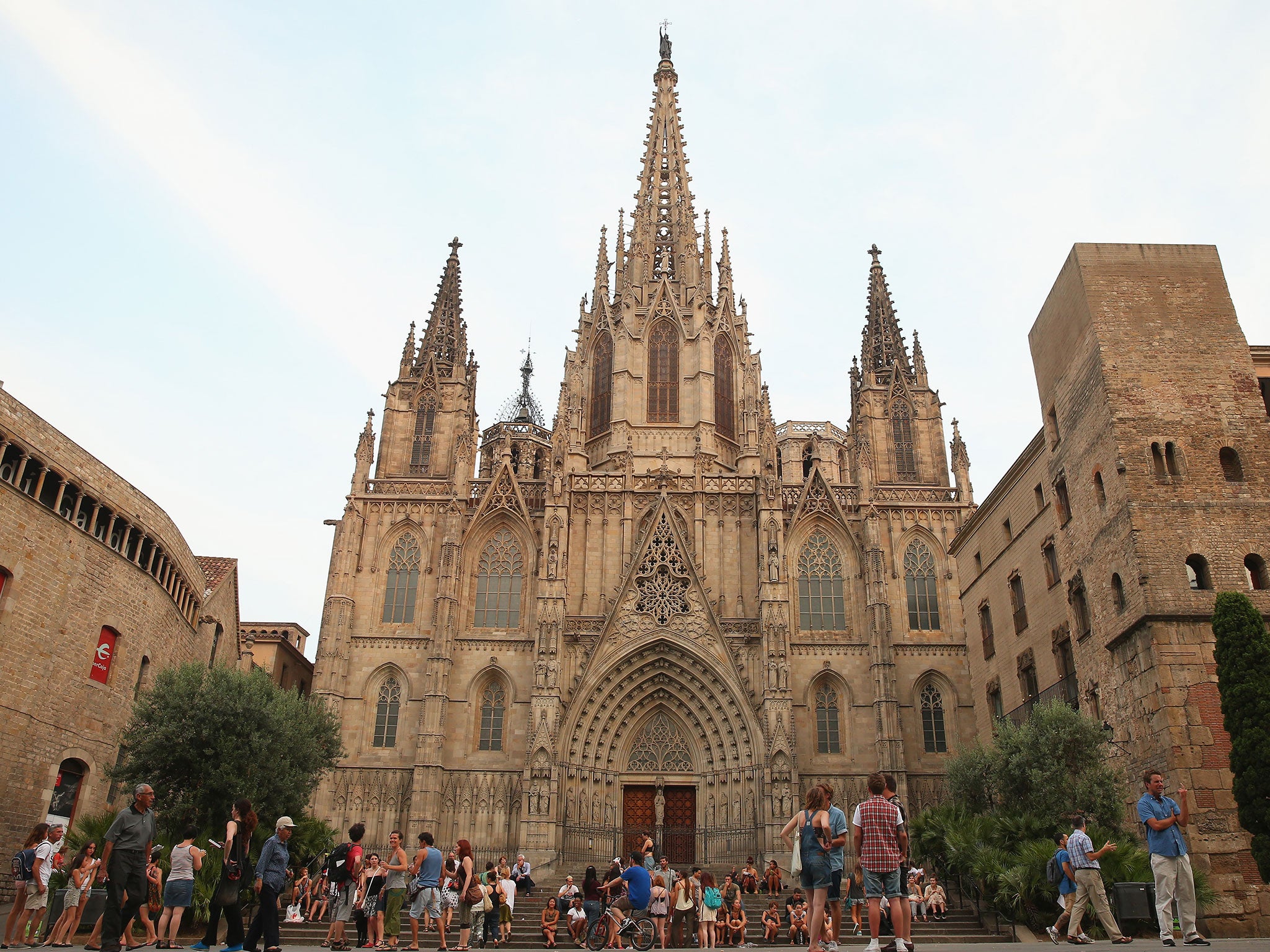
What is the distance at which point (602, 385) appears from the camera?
4081cm

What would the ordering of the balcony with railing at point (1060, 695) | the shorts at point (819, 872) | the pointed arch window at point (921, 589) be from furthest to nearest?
1. the pointed arch window at point (921, 589)
2. the balcony with railing at point (1060, 695)
3. the shorts at point (819, 872)

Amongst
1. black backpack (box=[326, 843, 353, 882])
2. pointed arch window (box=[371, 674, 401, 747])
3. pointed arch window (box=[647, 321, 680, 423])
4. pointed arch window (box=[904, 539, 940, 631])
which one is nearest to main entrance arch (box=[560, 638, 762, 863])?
pointed arch window (box=[371, 674, 401, 747])

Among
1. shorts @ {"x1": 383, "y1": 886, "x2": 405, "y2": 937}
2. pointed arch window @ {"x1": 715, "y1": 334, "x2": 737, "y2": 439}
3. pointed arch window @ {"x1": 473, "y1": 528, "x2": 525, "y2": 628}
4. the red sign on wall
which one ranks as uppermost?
pointed arch window @ {"x1": 715, "y1": 334, "x2": 737, "y2": 439}

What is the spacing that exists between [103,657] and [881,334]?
1233 inches

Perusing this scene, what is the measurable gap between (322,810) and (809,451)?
3793 cm

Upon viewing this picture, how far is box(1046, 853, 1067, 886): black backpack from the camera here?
14.4 metres

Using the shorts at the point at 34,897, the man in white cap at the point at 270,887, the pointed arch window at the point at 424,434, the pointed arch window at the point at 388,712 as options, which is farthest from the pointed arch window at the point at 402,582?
the man in white cap at the point at 270,887

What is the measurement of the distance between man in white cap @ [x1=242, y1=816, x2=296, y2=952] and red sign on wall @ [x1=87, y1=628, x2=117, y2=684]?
17746 mm

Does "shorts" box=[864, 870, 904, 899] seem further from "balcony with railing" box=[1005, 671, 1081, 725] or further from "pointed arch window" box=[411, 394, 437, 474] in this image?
"pointed arch window" box=[411, 394, 437, 474]

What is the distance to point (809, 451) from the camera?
6059cm

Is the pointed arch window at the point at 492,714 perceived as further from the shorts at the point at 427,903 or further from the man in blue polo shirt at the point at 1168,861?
the man in blue polo shirt at the point at 1168,861

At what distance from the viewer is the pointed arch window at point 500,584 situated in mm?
34656

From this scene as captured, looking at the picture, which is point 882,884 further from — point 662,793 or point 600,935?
point 662,793

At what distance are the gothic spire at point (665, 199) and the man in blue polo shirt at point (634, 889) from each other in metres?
30.1
